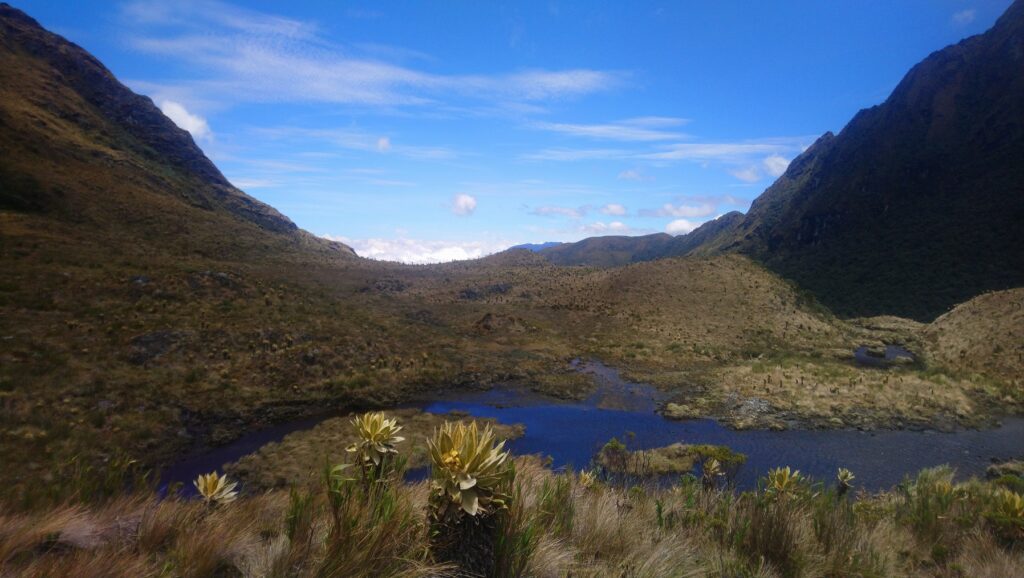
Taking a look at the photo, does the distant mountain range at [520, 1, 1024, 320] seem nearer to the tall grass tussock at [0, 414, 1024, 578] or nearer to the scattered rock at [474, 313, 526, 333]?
the scattered rock at [474, 313, 526, 333]

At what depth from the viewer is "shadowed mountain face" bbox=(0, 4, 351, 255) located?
124 ft

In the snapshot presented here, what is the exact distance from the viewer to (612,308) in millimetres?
42969

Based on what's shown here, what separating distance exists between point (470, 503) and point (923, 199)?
95.7 meters

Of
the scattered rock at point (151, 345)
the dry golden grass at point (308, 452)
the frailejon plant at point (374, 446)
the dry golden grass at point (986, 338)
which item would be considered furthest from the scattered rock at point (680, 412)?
the scattered rock at point (151, 345)

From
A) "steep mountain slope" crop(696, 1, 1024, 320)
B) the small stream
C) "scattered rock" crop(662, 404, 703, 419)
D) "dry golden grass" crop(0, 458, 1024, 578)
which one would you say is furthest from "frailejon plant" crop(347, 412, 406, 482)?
"steep mountain slope" crop(696, 1, 1024, 320)

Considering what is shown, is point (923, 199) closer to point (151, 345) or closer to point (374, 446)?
point (374, 446)

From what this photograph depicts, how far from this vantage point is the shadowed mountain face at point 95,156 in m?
37.7

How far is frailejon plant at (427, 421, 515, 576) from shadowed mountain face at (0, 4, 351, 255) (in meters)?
45.7

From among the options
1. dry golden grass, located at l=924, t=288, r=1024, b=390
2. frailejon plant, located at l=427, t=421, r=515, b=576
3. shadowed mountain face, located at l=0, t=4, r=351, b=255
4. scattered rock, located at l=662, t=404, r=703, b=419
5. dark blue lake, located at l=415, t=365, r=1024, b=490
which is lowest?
dark blue lake, located at l=415, t=365, r=1024, b=490

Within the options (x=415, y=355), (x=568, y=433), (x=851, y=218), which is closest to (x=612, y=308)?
(x=415, y=355)

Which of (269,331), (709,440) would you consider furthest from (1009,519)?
(269,331)

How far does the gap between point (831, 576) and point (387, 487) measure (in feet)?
14.9

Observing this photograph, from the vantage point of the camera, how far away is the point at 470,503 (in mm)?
3236

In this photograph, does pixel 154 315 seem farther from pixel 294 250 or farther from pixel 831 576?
pixel 294 250
